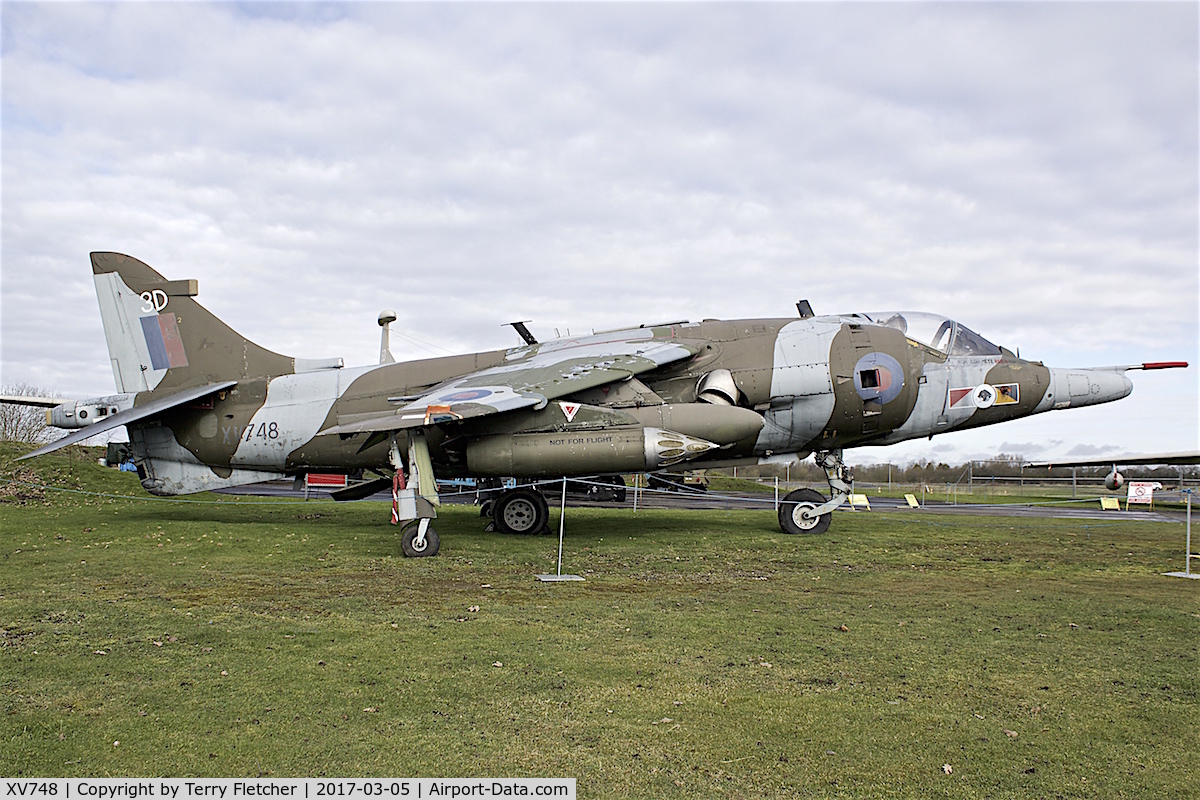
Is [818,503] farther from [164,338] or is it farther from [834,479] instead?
[164,338]

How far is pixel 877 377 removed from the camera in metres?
13.0

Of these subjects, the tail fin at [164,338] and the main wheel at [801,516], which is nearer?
the main wheel at [801,516]

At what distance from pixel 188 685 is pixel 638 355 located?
915 cm

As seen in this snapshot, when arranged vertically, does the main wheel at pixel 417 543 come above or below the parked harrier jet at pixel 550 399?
below

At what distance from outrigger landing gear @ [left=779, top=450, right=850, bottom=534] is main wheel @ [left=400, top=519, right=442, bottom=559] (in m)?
6.61

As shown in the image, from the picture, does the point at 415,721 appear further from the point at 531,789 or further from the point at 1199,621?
the point at 1199,621

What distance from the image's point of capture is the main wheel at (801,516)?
1411cm

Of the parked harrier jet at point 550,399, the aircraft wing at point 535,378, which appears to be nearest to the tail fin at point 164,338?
the parked harrier jet at point 550,399

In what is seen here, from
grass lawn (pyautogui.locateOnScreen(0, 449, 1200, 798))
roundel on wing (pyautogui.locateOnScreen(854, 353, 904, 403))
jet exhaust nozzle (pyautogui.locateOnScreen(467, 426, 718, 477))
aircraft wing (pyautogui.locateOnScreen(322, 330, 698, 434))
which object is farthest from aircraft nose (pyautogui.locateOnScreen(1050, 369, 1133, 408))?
jet exhaust nozzle (pyautogui.locateOnScreen(467, 426, 718, 477))

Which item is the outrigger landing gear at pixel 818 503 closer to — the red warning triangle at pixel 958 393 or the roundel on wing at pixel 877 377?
the roundel on wing at pixel 877 377

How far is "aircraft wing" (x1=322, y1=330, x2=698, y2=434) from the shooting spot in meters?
10.6

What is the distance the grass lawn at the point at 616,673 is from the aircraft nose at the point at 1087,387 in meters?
3.63

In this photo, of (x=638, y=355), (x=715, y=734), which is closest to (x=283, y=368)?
(x=638, y=355)
